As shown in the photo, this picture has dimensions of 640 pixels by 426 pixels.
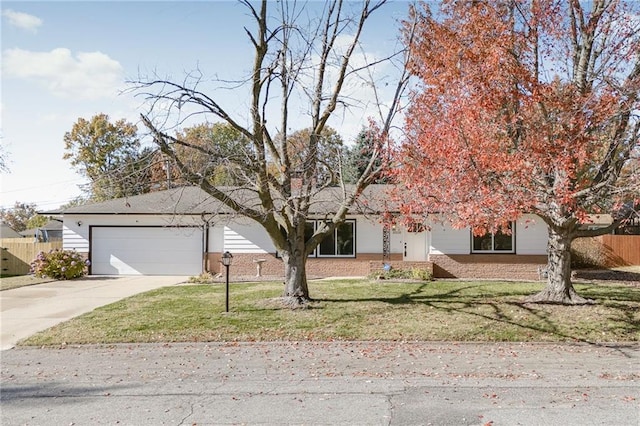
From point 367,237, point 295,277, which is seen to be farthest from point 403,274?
point 295,277

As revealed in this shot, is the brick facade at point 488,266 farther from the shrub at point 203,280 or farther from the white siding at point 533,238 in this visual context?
the shrub at point 203,280

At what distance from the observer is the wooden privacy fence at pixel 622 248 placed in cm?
2458

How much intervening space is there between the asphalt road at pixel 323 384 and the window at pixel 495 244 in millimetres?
9959

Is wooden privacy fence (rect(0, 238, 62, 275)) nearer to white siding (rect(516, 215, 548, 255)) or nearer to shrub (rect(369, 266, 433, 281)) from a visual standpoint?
shrub (rect(369, 266, 433, 281))

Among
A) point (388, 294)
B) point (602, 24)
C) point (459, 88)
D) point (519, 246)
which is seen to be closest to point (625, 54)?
point (602, 24)

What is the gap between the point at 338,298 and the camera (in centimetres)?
1345

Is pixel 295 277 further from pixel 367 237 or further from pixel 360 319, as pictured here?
pixel 367 237

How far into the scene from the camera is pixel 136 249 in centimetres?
2086

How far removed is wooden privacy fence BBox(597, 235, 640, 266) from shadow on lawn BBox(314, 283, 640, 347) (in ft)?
33.2

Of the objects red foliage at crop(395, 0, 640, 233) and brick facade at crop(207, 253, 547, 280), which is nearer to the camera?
red foliage at crop(395, 0, 640, 233)

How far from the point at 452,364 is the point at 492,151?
14.4ft

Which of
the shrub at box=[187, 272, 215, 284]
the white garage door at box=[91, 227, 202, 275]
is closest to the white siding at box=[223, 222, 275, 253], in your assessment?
the white garage door at box=[91, 227, 202, 275]

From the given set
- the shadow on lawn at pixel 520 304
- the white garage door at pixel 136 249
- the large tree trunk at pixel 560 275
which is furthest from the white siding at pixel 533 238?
the white garage door at pixel 136 249

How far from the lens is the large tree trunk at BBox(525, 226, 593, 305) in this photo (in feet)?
40.1
